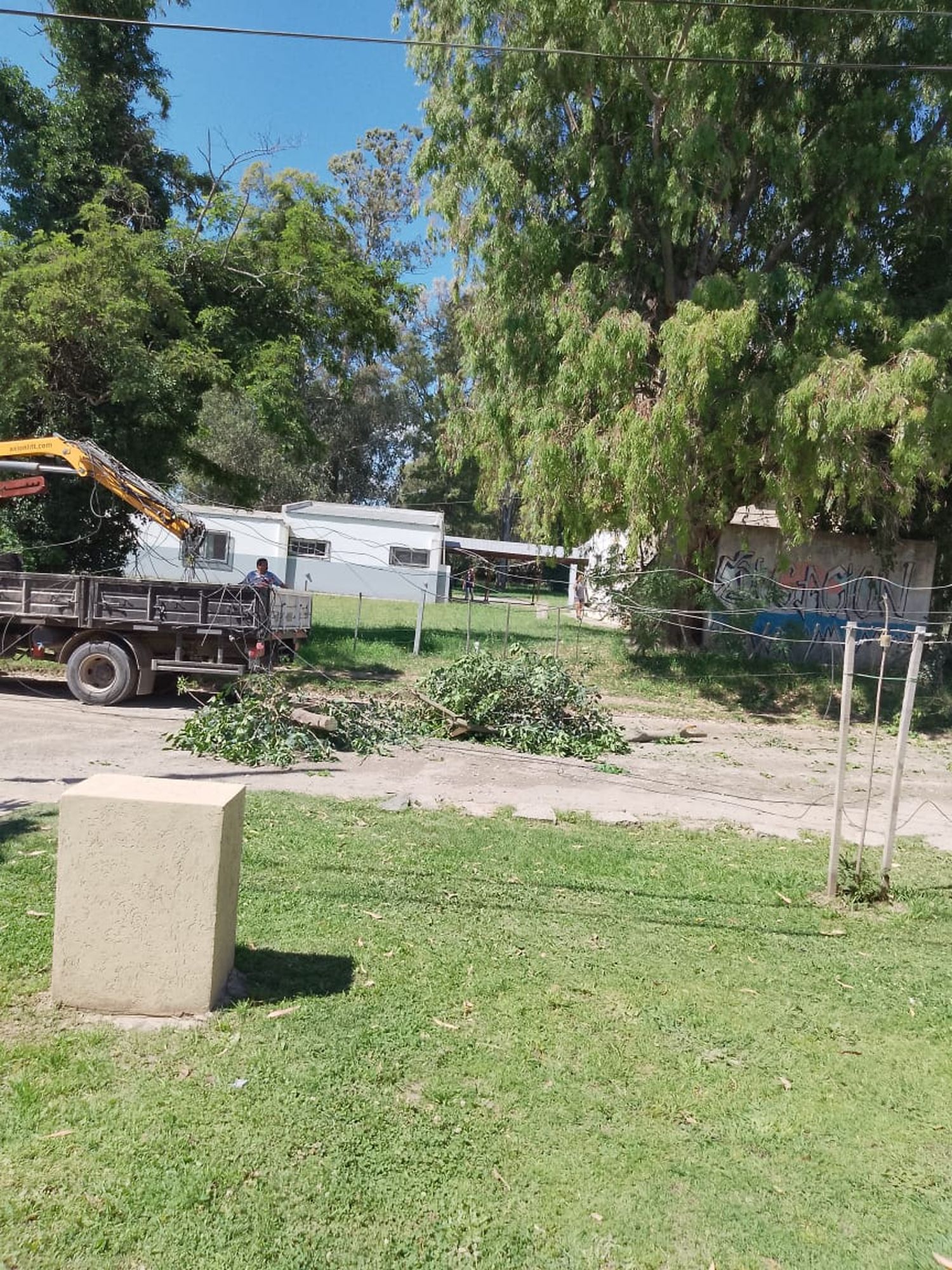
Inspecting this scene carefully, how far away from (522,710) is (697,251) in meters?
10.0

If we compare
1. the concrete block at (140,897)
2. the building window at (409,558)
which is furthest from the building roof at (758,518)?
the concrete block at (140,897)

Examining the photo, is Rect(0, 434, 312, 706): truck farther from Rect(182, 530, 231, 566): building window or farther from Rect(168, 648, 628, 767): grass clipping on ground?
Rect(182, 530, 231, 566): building window

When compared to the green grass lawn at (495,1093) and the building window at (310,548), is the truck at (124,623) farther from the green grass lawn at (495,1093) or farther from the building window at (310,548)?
the building window at (310,548)

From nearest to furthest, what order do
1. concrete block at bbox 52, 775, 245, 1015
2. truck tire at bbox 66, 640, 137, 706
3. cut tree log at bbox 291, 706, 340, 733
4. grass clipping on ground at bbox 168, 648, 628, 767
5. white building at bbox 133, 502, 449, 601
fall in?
1. concrete block at bbox 52, 775, 245, 1015
2. grass clipping on ground at bbox 168, 648, 628, 767
3. cut tree log at bbox 291, 706, 340, 733
4. truck tire at bbox 66, 640, 137, 706
5. white building at bbox 133, 502, 449, 601

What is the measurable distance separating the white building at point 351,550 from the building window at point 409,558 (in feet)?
0.08

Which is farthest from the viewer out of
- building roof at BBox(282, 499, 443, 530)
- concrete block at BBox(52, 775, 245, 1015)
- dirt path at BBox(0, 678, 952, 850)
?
building roof at BBox(282, 499, 443, 530)

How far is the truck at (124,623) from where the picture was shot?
38.1ft

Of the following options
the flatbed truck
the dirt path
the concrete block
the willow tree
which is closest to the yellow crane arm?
the flatbed truck

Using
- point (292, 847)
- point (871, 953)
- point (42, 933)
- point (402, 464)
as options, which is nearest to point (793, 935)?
point (871, 953)

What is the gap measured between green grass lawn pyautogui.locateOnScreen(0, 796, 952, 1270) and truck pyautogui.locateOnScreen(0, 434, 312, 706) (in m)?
6.13

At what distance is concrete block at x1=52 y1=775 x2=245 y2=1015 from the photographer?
3.76 meters

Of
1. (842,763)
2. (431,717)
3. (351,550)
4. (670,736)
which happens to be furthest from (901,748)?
(351,550)

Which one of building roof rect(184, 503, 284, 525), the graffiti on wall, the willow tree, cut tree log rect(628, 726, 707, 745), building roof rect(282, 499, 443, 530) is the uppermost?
the willow tree

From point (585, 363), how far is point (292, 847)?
33.8ft
